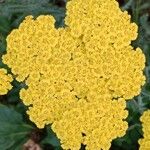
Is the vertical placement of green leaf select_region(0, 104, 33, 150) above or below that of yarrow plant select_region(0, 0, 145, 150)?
below

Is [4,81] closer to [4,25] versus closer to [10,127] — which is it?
[10,127]

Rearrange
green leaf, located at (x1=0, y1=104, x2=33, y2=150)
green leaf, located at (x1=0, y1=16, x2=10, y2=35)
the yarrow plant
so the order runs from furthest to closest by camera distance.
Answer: green leaf, located at (x1=0, y1=16, x2=10, y2=35), green leaf, located at (x1=0, y1=104, x2=33, y2=150), the yarrow plant

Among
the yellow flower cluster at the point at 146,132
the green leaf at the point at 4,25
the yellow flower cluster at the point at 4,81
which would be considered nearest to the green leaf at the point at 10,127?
the yellow flower cluster at the point at 4,81

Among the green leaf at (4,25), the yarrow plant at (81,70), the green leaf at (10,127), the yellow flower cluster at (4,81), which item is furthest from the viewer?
the green leaf at (4,25)

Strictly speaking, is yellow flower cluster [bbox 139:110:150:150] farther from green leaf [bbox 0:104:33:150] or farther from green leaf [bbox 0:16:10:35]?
green leaf [bbox 0:16:10:35]

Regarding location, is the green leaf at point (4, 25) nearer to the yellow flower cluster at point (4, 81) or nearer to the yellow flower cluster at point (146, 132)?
the yellow flower cluster at point (4, 81)

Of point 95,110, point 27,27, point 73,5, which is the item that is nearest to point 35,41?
point 27,27

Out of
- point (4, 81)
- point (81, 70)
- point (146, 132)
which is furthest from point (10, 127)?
point (146, 132)

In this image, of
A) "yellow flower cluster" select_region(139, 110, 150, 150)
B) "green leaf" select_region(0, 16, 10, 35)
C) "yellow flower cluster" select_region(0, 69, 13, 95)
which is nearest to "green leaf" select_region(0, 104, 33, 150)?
"yellow flower cluster" select_region(0, 69, 13, 95)
